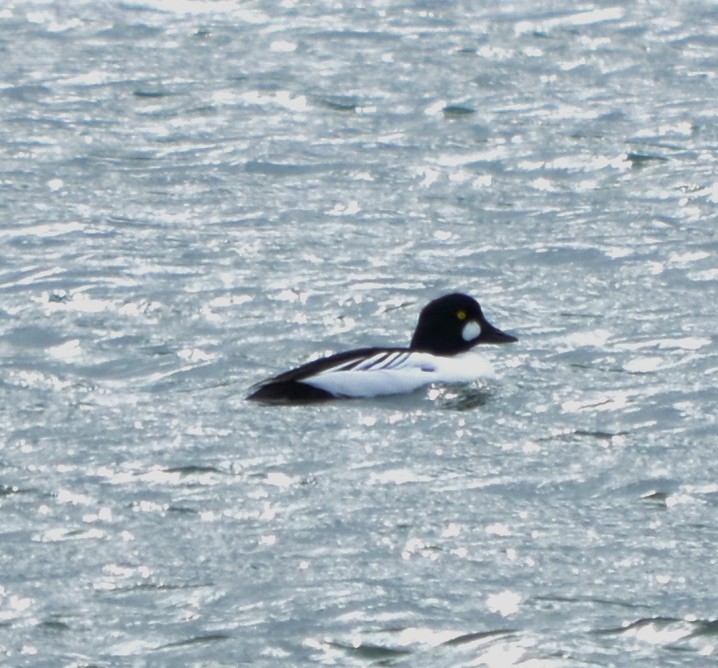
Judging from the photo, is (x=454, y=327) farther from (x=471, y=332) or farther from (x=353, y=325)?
(x=353, y=325)

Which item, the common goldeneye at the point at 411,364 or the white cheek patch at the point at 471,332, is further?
the white cheek patch at the point at 471,332

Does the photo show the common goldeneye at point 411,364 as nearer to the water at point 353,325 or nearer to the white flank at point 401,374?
the white flank at point 401,374

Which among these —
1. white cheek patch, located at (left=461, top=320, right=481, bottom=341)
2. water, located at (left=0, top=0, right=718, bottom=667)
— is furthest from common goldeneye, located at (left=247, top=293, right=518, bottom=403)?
water, located at (left=0, top=0, right=718, bottom=667)

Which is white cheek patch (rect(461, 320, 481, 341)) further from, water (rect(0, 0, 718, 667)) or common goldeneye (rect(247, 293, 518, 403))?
water (rect(0, 0, 718, 667))

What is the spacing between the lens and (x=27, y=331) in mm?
11922

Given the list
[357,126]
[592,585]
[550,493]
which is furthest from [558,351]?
[357,126]

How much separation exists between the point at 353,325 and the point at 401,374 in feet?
3.89

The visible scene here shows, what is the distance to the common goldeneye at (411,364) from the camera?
34.9ft

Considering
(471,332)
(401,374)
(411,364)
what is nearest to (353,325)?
(471,332)

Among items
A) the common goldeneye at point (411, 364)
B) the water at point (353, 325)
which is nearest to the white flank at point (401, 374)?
the common goldeneye at point (411, 364)

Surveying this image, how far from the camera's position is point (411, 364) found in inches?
446

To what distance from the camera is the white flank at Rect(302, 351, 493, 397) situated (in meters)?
10.7

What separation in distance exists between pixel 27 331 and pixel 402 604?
4772 mm

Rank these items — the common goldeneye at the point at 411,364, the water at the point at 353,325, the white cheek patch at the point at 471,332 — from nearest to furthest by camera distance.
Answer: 1. the water at the point at 353,325
2. the common goldeneye at the point at 411,364
3. the white cheek patch at the point at 471,332
